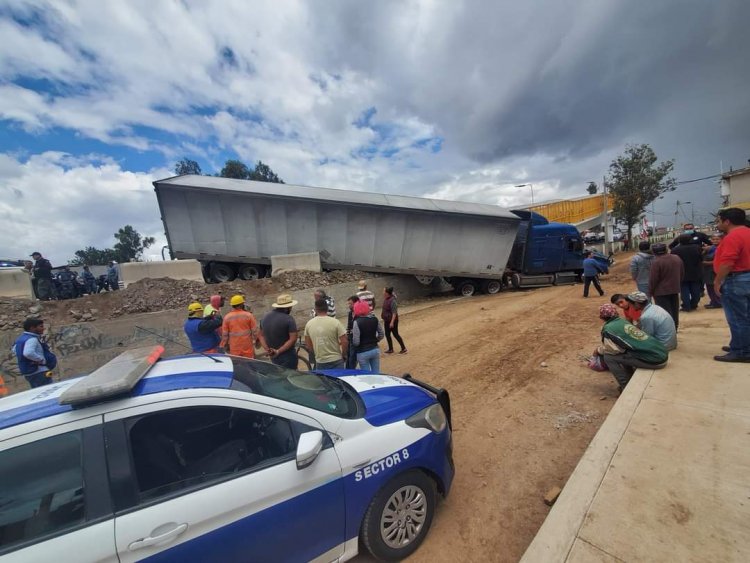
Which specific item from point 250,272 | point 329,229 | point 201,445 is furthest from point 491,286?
point 201,445

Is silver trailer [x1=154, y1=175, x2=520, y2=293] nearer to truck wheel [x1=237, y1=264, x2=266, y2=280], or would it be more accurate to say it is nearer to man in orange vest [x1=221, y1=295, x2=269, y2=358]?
truck wheel [x1=237, y1=264, x2=266, y2=280]

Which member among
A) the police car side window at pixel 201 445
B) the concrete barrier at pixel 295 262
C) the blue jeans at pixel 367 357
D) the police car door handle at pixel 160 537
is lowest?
the blue jeans at pixel 367 357

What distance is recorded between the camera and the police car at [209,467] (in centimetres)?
138

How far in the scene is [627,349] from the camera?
391cm

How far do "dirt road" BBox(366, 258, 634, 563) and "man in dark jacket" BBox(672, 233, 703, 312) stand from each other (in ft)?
5.68

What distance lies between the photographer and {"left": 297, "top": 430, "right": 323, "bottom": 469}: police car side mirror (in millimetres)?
1674

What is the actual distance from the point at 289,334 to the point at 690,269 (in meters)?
7.58

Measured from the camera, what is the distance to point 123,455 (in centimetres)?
152

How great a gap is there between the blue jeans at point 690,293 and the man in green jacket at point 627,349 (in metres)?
4.01

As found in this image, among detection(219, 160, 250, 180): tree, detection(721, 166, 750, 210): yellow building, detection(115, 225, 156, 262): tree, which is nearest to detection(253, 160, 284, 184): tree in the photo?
detection(219, 160, 250, 180): tree

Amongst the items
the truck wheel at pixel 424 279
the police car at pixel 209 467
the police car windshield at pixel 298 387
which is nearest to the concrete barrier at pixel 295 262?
the truck wheel at pixel 424 279

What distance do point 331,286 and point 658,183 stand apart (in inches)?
1029

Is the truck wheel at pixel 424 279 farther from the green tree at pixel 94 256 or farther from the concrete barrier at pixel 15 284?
the green tree at pixel 94 256

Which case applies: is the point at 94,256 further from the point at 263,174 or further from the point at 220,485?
the point at 220,485
